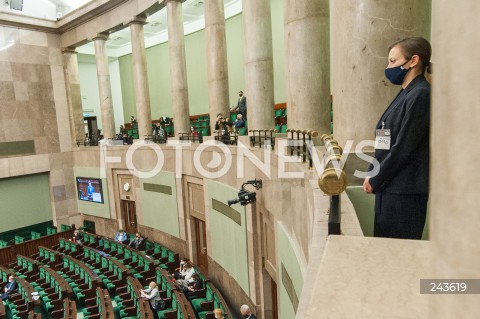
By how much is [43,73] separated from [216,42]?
11.0 m

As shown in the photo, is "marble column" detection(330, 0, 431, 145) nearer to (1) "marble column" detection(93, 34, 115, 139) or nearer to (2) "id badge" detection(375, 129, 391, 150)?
(2) "id badge" detection(375, 129, 391, 150)

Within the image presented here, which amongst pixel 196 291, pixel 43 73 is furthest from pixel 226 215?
pixel 43 73

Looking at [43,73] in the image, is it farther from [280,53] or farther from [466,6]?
[466,6]

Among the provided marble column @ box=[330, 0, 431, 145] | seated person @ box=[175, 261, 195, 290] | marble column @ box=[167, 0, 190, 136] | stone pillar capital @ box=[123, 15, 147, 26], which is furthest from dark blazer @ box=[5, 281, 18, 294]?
marble column @ box=[330, 0, 431, 145]

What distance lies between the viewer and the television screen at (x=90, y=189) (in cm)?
1587

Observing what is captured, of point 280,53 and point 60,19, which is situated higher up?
point 60,19

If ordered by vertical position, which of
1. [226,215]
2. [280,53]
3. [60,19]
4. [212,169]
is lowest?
[226,215]

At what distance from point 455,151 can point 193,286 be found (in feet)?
30.0

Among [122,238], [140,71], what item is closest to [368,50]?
[140,71]

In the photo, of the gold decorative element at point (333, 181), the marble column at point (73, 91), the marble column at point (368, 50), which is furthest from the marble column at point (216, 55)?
the marble column at point (73, 91)

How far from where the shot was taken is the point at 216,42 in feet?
33.2

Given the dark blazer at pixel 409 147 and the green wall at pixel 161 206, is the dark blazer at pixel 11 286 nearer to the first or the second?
the green wall at pixel 161 206

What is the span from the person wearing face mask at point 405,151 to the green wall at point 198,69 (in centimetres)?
1263

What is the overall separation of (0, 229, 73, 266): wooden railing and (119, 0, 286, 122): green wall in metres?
8.90
